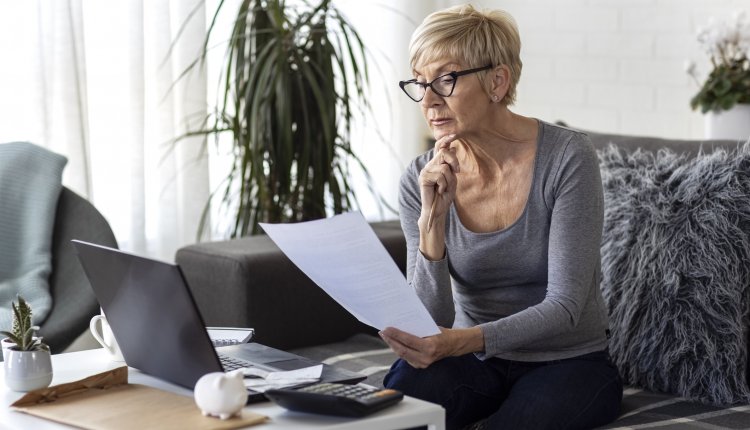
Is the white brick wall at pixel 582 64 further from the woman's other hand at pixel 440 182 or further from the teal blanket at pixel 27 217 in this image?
the woman's other hand at pixel 440 182

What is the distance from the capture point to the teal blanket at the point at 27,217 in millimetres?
2535

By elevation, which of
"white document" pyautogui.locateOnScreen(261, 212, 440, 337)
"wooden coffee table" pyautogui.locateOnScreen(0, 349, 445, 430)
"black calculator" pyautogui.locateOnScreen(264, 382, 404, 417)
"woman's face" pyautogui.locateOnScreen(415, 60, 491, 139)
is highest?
"woman's face" pyautogui.locateOnScreen(415, 60, 491, 139)

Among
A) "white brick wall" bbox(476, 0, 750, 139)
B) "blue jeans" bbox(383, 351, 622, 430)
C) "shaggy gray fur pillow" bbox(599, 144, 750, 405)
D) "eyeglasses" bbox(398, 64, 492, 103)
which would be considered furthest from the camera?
"white brick wall" bbox(476, 0, 750, 139)

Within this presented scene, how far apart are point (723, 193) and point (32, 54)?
188 centimetres

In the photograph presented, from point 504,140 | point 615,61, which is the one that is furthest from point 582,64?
point 504,140

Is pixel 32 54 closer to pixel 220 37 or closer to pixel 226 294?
pixel 220 37

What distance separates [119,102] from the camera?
312cm


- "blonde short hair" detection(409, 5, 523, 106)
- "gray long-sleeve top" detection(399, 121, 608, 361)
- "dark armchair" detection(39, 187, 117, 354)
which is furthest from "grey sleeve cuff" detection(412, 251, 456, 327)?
"dark armchair" detection(39, 187, 117, 354)

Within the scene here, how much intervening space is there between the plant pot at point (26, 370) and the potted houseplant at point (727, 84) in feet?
6.71

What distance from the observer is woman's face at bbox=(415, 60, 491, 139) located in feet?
6.34

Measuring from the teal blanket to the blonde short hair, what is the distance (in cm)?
115

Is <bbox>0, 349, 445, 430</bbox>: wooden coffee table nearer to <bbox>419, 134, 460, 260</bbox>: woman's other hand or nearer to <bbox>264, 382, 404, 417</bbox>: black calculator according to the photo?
<bbox>264, 382, 404, 417</bbox>: black calculator

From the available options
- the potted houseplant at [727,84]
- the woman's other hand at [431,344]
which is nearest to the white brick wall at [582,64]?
the potted houseplant at [727,84]

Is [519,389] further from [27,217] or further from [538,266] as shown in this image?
[27,217]
